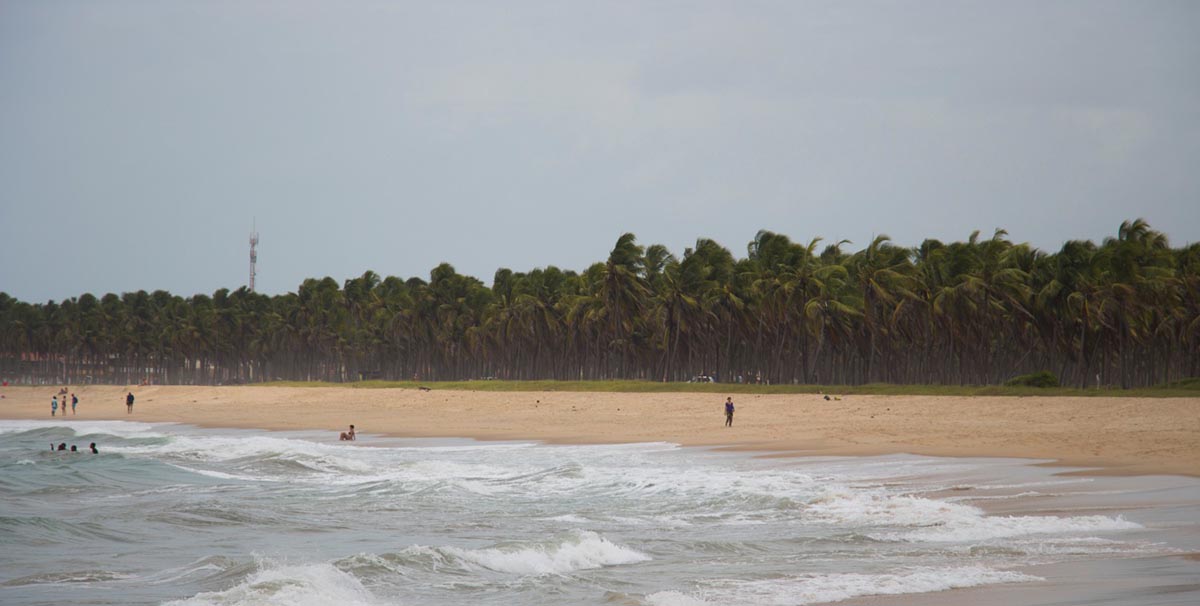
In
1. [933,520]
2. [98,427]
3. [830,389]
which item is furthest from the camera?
[830,389]

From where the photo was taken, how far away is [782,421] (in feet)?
146

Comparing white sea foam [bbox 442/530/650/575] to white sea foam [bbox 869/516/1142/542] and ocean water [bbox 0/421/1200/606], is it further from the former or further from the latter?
white sea foam [bbox 869/516/1142/542]

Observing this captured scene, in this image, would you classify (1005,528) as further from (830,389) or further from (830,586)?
(830,389)

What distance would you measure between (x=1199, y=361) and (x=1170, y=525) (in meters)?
56.7

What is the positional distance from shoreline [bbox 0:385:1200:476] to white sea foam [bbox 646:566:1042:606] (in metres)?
11.5

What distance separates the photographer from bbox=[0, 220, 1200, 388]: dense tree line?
63.0 meters

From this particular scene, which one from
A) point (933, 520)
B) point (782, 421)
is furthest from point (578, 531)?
point (782, 421)

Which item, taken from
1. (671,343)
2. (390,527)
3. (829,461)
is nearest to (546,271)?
(671,343)

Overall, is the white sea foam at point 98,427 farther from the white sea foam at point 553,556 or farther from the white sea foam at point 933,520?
the white sea foam at point 933,520

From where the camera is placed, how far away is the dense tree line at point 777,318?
6303 cm

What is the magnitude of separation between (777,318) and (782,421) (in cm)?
3028

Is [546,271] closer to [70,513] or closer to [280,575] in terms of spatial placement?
[70,513]

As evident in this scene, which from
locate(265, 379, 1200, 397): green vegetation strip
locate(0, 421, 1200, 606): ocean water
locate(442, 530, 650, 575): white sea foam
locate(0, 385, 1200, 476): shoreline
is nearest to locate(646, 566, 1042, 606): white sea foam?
locate(0, 421, 1200, 606): ocean water

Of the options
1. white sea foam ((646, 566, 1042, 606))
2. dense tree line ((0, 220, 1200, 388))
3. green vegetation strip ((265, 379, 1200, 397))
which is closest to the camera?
white sea foam ((646, 566, 1042, 606))
